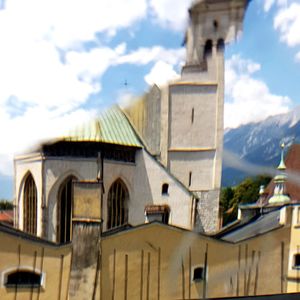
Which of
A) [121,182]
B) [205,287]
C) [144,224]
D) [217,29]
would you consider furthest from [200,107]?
[205,287]

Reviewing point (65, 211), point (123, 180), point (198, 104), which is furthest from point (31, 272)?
point (198, 104)

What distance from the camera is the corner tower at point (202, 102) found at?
5.65ft

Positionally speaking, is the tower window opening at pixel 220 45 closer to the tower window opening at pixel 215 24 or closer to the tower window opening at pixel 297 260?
the tower window opening at pixel 215 24

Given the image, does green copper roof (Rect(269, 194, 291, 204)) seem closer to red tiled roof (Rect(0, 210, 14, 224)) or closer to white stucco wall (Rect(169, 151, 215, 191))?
white stucco wall (Rect(169, 151, 215, 191))

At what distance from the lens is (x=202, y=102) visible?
175cm

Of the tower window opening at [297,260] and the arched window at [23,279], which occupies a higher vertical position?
the tower window opening at [297,260]

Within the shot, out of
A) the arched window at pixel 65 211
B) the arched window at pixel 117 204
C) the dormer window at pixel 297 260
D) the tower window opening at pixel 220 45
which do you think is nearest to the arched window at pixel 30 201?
the arched window at pixel 65 211

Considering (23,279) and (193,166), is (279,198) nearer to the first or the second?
(193,166)

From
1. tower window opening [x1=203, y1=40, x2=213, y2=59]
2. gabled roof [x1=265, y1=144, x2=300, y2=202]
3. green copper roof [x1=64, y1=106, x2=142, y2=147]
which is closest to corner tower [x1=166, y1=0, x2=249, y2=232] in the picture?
tower window opening [x1=203, y1=40, x2=213, y2=59]

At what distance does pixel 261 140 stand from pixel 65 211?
2.62 feet

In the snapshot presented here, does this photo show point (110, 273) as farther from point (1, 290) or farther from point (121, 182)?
point (121, 182)

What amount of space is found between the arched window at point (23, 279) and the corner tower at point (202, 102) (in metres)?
0.82

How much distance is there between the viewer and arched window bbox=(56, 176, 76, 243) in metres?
1.78

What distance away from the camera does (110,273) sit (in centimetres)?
229
